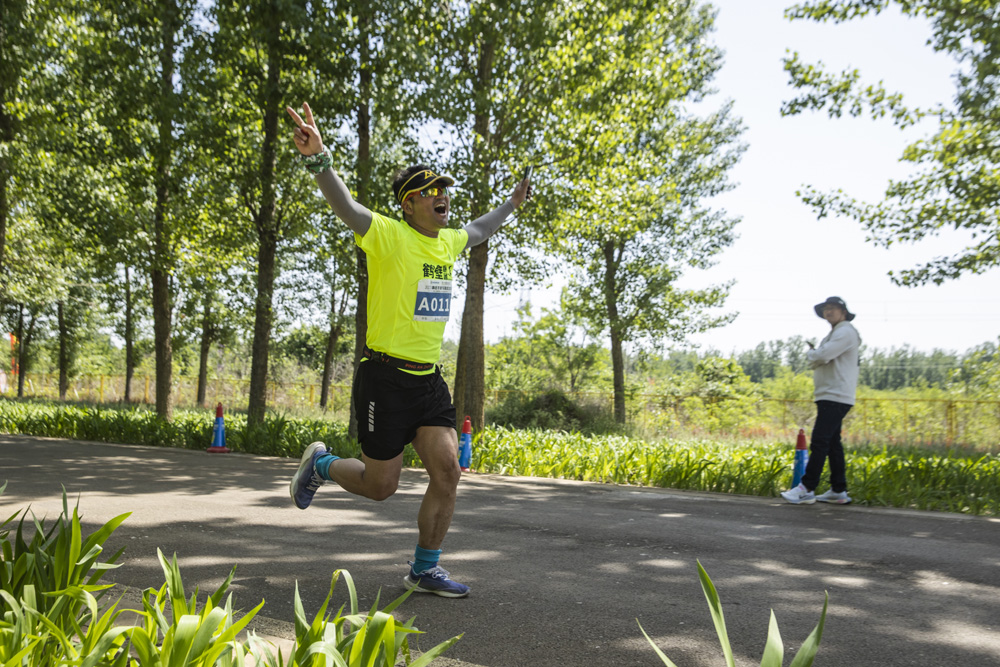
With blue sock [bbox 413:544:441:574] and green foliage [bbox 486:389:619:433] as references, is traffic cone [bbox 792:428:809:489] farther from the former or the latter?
green foliage [bbox 486:389:619:433]

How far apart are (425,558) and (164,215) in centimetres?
1345

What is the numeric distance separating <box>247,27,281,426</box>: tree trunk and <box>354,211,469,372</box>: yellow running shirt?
9.85 metres

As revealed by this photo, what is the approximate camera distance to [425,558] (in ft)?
12.5

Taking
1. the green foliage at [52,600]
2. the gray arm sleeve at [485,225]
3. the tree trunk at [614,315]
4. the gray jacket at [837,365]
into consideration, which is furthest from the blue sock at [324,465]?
the tree trunk at [614,315]

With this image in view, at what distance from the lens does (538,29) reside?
1225cm

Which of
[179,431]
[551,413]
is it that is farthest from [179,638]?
[551,413]

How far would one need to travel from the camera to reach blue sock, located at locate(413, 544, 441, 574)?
3.81m

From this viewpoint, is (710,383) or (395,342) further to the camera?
(710,383)

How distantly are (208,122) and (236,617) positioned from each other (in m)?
11.0

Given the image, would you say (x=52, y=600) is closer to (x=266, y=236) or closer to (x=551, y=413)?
(x=266, y=236)

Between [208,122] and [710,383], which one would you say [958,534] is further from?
[710,383]

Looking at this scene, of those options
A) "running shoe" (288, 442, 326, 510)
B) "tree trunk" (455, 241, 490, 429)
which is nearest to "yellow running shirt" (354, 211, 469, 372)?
"running shoe" (288, 442, 326, 510)

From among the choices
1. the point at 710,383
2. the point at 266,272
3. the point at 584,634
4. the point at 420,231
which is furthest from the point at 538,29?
the point at 710,383

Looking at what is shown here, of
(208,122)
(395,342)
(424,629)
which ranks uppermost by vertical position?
(208,122)
